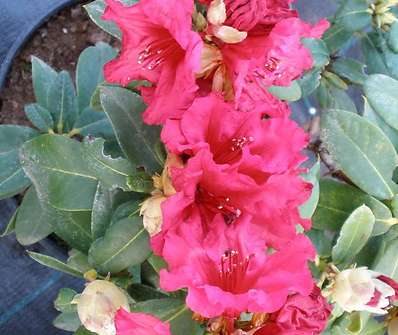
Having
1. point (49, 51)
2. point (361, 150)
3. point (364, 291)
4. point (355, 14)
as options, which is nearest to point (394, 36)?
point (355, 14)

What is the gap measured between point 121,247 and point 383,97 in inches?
17.7

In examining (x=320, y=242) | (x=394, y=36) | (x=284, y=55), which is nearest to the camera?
(x=284, y=55)

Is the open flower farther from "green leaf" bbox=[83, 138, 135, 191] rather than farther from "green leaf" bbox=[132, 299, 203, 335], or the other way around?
"green leaf" bbox=[83, 138, 135, 191]

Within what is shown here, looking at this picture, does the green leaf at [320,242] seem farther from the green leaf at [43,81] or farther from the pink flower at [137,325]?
the green leaf at [43,81]

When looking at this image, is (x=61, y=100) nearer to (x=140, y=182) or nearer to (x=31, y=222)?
(x=31, y=222)

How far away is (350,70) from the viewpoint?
130 centimetres

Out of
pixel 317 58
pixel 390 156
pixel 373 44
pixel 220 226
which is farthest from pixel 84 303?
pixel 373 44

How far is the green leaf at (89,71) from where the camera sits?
4.06ft

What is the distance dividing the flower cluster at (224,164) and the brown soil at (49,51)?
678 millimetres

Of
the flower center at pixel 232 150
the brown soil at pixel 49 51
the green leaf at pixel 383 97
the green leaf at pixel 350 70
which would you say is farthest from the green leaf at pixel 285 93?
the brown soil at pixel 49 51

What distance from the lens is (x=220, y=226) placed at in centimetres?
74

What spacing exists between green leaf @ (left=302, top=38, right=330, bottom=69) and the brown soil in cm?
49

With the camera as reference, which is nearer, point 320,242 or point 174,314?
point 174,314

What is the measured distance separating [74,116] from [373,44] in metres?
0.55
